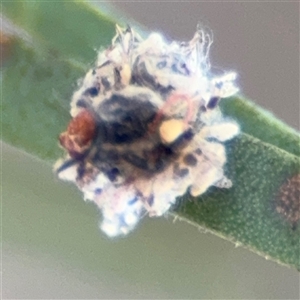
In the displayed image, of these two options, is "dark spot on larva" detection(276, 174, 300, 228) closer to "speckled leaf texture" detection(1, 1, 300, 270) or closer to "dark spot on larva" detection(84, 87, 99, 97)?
"speckled leaf texture" detection(1, 1, 300, 270)

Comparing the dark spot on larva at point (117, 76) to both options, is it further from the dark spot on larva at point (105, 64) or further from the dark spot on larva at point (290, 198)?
the dark spot on larva at point (290, 198)

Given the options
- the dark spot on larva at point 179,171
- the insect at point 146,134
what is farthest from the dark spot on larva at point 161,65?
the dark spot on larva at point 179,171

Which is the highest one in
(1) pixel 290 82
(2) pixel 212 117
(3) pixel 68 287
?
(1) pixel 290 82

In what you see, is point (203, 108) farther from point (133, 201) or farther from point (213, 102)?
point (133, 201)

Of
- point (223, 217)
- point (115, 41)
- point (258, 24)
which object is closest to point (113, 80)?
point (115, 41)

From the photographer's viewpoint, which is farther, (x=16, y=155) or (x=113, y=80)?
(x=16, y=155)

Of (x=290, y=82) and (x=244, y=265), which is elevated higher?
(x=290, y=82)

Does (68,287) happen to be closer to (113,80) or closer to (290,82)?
(113,80)

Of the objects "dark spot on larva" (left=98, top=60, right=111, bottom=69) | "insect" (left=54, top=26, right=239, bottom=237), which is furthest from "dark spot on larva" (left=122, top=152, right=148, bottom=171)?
"dark spot on larva" (left=98, top=60, right=111, bottom=69)
